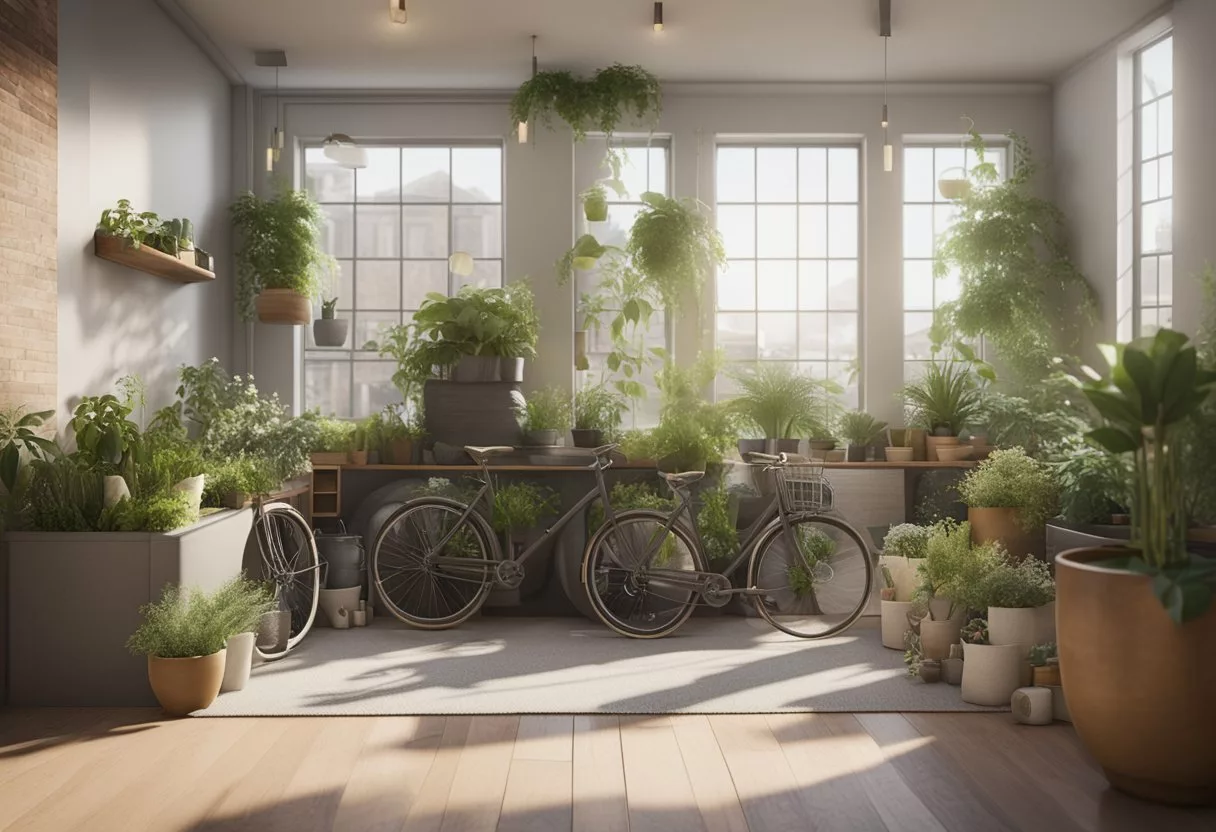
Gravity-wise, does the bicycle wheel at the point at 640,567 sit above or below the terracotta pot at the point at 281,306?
below

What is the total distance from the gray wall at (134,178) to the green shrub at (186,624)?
108 centimetres

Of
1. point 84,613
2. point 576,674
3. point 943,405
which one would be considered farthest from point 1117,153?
point 84,613

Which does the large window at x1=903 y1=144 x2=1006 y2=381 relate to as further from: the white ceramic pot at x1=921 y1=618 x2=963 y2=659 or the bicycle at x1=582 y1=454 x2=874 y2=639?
the white ceramic pot at x1=921 y1=618 x2=963 y2=659

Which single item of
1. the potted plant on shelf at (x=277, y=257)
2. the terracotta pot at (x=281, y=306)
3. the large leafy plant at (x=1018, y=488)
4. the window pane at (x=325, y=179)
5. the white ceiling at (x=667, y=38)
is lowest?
the large leafy plant at (x=1018, y=488)

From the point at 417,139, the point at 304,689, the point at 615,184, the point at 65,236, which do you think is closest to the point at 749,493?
the point at 615,184

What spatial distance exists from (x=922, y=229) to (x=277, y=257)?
4192 mm

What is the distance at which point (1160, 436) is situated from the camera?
325 cm

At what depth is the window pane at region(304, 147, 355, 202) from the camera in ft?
23.9

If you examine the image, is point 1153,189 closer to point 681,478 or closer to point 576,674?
point 681,478

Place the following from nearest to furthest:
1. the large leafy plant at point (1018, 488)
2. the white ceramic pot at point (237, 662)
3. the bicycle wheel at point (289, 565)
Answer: the white ceramic pot at point (237, 662)
the bicycle wheel at point (289, 565)
the large leafy plant at point (1018, 488)

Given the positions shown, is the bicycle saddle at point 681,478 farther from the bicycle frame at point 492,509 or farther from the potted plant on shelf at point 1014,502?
the potted plant on shelf at point 1014,502

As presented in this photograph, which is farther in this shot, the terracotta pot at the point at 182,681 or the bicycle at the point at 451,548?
the bicycle at the point at 451,548

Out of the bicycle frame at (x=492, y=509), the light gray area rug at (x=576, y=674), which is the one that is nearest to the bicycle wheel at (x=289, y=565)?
the light gray area rug at (x=576, y=674)

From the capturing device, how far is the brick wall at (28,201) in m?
4.22
